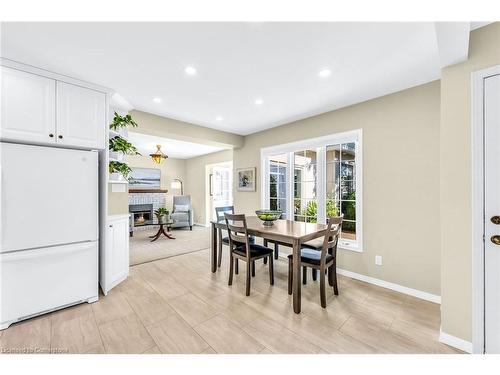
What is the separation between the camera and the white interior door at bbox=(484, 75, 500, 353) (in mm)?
1450

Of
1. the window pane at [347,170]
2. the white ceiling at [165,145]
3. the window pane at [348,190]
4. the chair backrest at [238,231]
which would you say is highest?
the white ceiling at [165,145]

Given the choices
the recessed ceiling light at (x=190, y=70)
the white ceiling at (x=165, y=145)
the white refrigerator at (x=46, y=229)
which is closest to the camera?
the white refrigerator at (x=46, y=229)

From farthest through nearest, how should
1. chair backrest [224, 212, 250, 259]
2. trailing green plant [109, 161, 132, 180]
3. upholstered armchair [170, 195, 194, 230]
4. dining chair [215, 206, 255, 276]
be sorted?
upholstered armchair [170, 195, 194, 230] → dining chair [215, 206, 255, 276] → trailing green plant [109, 161, 132, 180] → chair backrest [224, 212, 250, 259]

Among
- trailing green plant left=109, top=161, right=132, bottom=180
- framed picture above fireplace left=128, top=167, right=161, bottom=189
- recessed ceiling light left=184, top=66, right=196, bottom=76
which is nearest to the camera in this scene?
recessed ceiling light left=184, top=66, right=196, bottom=76

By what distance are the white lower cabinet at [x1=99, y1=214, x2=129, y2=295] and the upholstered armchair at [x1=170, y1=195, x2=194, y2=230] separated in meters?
3.51

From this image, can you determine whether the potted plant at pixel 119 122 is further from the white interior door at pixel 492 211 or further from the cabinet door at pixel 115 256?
the white interior door at pixel 492 211

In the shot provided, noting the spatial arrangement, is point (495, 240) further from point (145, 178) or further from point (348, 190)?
point (145, 178)

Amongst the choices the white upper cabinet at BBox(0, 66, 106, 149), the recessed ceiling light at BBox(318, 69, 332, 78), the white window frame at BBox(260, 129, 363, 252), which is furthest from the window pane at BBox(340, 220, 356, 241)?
the white upper cabinet at BBox(0, 66, 106, 149)

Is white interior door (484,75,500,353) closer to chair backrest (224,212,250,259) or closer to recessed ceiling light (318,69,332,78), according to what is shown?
recessed ceiling light (318,69,332,78)

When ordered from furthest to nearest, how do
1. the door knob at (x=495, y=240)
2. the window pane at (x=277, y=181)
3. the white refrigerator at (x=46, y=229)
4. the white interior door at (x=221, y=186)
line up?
the white interior door at (x=221, y=186)
the window pane at (x=277, y=181)
the white refrigerator at (x=46, y=229)
the door knob at (x=495, y=240)

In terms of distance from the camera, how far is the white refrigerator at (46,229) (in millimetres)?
1830

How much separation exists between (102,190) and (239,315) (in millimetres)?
2114

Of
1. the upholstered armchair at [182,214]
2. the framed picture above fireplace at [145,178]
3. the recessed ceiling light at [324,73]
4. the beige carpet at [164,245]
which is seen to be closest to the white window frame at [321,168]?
the recessed ceiling light at [324,73]

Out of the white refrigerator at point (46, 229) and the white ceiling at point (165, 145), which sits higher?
the white ceiling at point (165, 145)
